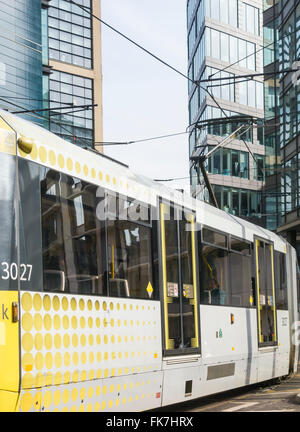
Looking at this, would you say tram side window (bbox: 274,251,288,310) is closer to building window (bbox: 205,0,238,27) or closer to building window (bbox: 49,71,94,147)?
building window (bbox: 205,0,238,27)

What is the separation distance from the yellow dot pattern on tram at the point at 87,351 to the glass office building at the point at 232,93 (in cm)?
4667

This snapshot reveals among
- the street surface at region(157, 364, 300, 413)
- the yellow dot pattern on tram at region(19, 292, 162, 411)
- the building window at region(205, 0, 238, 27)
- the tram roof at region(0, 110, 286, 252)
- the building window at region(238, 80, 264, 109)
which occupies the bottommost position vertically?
the street surface at region(157, 364, 300, 413)

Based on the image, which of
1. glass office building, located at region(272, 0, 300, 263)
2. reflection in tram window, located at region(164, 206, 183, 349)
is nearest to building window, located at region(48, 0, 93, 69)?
glass office building, located at region(272, 0, 300, 263)

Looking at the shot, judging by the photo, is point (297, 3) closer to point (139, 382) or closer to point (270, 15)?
point (270, 15)

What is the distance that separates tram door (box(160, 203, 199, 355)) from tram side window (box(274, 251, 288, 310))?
17.0 feet

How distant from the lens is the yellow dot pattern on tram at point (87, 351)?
6848mm

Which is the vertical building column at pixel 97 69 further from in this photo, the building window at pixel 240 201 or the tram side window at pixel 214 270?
the tram side window at pixel 214 270

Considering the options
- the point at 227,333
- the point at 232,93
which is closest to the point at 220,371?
the point at 227,333

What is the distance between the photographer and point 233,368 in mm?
12695

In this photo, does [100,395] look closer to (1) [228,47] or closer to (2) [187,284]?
(2) [187,284]

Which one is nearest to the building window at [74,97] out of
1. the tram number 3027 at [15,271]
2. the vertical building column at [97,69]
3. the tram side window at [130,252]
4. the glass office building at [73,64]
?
the glass office building at [73,64]

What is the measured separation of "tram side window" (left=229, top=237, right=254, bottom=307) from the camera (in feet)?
42.7

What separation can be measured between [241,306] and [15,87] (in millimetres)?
45630
